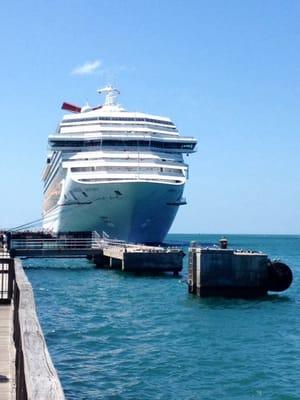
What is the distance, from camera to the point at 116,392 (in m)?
13.2

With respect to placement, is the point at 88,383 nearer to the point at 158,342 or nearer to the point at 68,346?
the point at 68,346

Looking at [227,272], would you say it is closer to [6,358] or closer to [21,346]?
[6,358]

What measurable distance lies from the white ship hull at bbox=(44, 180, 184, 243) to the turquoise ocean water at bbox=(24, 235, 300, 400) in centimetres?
2288

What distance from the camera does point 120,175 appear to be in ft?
191

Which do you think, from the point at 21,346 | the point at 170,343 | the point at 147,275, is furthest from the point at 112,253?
the point at 21,346

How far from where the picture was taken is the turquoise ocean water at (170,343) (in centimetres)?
1388

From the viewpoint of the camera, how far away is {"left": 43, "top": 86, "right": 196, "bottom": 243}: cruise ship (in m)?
56.7

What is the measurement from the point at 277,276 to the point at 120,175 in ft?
97.8

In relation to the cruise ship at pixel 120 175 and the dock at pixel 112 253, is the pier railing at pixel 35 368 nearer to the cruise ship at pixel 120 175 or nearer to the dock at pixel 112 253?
the dock at pixel 112 253

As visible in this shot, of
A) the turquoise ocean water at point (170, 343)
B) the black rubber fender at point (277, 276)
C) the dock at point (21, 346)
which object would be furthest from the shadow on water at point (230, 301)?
the dock at point (21, 346)

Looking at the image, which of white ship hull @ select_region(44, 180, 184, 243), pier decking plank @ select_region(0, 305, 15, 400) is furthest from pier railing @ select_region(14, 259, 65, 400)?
white ship hull @ select_region(44, 180, 184, 243)

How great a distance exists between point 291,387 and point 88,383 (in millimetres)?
4260

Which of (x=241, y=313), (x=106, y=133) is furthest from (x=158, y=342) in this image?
(x=106, y=133)

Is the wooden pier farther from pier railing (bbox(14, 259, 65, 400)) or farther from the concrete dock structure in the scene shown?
the concrete dock structure
